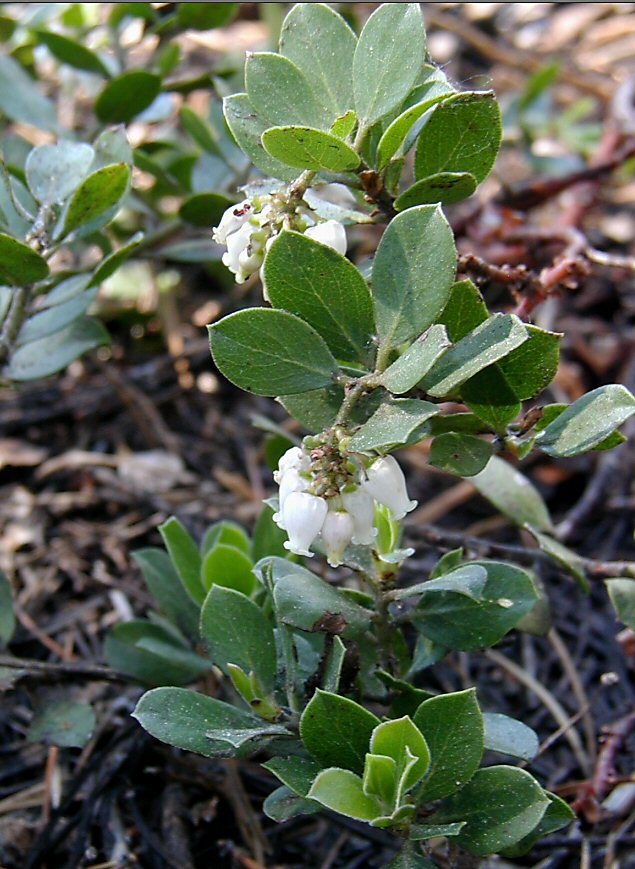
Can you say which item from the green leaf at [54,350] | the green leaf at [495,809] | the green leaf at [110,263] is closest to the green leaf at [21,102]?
the green leaf at [54,350]

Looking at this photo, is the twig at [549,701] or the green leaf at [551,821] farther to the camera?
the twig at [549,701]

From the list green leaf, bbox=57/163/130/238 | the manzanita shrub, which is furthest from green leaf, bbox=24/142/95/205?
the manzanita shrub

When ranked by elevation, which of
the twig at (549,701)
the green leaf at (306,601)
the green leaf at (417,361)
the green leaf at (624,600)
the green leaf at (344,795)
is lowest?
the twig at (549,701)

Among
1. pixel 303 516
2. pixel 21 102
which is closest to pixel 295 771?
pixel 303 516

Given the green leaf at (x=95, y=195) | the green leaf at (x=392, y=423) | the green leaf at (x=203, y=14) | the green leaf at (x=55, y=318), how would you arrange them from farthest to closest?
the green leaf at (x=203, y=14)
the green leaf at (x=55, y=318)
the green leaf at (x=95, y=195)
the green leaf at (x=392, y=423)

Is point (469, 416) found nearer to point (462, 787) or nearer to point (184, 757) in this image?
Result: point (462, 787)

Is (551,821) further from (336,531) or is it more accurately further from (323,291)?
(323,291)

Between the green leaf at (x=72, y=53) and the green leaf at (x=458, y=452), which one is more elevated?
the green leaf at (x=72, y=53)

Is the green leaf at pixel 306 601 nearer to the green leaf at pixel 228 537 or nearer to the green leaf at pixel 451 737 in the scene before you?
the green leaf at pixel 451 737

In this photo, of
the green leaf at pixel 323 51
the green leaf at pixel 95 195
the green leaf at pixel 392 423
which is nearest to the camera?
the green leaf at pixel 392 423
